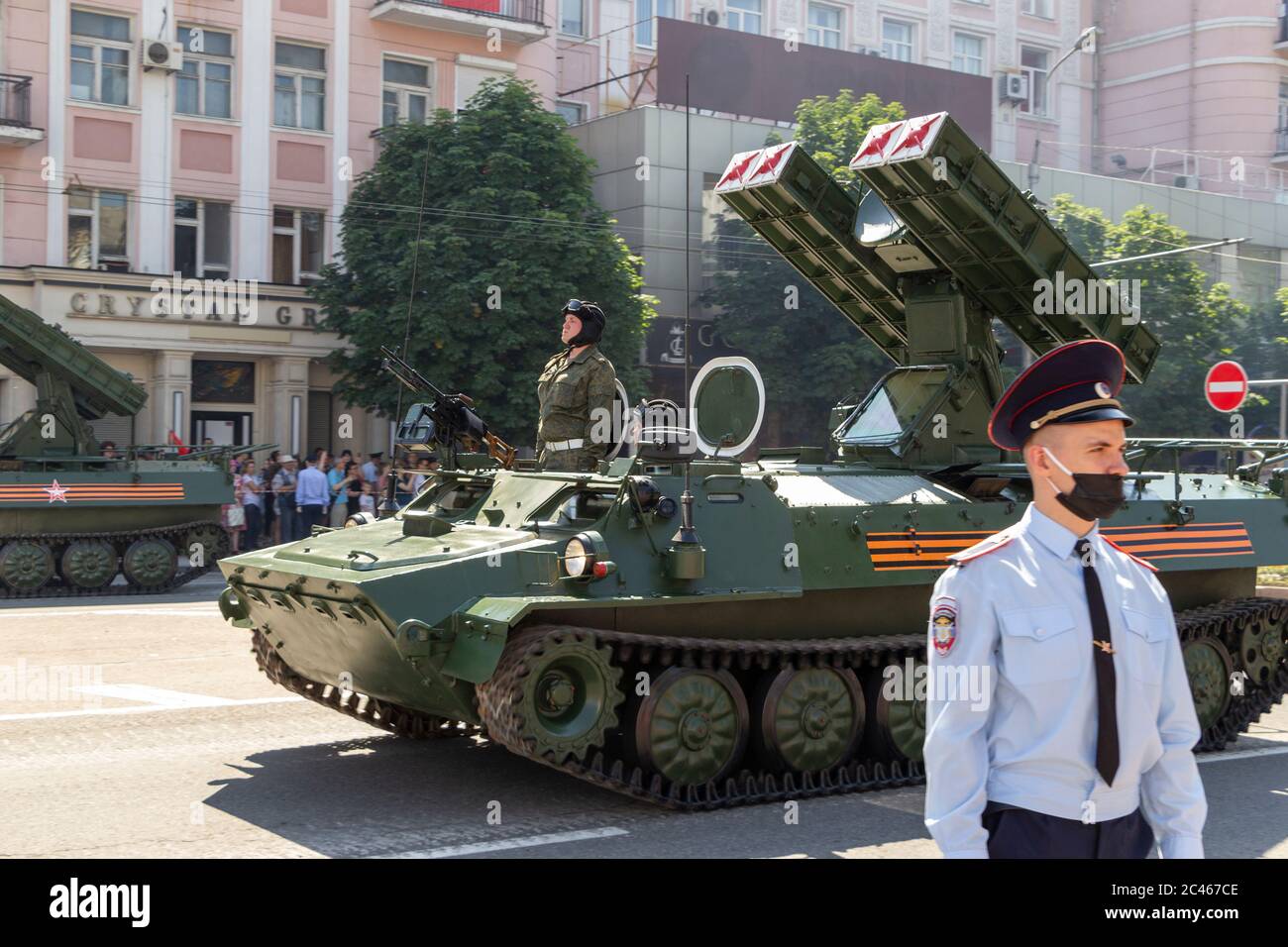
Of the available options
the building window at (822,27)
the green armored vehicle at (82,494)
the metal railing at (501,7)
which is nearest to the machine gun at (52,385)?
the green armored vehicle at (82,494)

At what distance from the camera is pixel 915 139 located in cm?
1020

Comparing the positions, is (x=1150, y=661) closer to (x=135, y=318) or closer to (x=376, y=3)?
(x=135, y=318)

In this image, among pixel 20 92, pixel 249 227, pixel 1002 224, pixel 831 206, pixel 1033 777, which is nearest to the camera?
pixel 1033 777

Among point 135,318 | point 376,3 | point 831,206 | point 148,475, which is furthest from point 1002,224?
point 376,3

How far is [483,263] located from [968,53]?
84.1ft

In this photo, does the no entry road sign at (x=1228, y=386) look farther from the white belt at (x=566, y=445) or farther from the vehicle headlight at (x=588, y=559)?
the vehicle headlight at (x=588, y=559)

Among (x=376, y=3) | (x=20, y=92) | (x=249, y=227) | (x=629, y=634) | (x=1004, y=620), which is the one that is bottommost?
(x=629, y=634)

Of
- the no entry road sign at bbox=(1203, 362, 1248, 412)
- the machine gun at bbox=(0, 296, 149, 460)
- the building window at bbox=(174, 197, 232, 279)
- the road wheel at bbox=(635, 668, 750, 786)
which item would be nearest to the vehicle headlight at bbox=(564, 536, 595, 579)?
the road wheel at bbox=(635, 668, 750, 786)

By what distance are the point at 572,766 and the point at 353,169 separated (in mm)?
25492

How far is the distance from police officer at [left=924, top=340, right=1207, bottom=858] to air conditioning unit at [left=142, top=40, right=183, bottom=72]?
90.8 feet

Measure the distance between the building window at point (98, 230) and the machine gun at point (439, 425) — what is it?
776 inches

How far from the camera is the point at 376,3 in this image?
31516 mm

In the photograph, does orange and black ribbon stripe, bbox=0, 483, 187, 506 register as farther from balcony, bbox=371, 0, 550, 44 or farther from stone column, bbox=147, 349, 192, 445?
balcony, bbox=371, 0, 550, 44

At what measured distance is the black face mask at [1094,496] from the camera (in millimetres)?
3820
